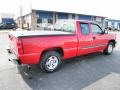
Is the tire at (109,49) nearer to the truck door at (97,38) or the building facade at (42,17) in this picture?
the truck door at (97,38)

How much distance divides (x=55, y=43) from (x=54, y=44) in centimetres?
5

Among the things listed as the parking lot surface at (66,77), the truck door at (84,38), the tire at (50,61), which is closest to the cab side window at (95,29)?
the truck door at (84,38)

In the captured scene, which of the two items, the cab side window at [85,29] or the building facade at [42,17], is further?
the building facade at [42,17]

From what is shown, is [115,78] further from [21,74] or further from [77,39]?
[21,74]

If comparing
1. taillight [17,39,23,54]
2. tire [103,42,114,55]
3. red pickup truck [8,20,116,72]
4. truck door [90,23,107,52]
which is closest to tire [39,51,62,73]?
red pickup truck [8,20,116,72]

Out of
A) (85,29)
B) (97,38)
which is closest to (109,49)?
(97,38)

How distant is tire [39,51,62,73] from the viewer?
5000 mm

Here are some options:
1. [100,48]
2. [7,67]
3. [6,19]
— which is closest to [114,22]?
[6,19]

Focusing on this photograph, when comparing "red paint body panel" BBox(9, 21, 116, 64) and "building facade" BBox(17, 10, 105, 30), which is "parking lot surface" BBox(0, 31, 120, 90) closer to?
"red paint body panel" BBox(9, 21, 116, 64)

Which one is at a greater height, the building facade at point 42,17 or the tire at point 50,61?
the building facade at point 42,17

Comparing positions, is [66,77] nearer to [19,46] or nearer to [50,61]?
[50,61]

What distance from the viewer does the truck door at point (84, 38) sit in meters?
5.93

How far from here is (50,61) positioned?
5.21 meters

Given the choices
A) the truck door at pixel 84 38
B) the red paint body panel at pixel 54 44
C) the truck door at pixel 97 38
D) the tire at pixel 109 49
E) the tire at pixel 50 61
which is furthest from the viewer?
the tire at pixel 109 49
